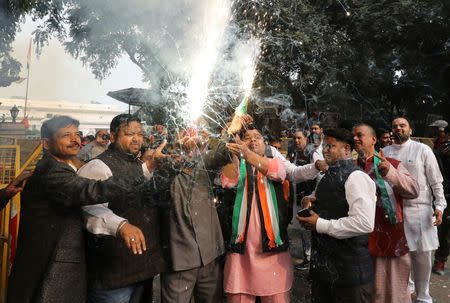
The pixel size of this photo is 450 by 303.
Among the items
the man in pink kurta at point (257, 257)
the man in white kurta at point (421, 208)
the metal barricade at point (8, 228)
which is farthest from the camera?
the man in white kurta at point (421, 208)

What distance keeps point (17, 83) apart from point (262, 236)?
2.17 m

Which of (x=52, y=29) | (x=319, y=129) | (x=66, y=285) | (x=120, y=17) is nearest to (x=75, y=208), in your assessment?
(x=66, y=285)

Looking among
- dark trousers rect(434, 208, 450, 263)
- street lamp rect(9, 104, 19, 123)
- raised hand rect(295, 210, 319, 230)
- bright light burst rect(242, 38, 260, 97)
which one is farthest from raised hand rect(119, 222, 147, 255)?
dark trousers rect(434, 208, 450, 263)

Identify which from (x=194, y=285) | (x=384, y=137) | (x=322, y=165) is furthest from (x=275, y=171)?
(x=384, y=137)

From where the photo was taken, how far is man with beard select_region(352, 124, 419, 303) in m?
2.75

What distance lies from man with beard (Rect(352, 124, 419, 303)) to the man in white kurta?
51 centimetres

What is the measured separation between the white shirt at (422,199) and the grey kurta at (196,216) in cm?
215

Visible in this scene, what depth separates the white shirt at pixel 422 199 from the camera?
320cm

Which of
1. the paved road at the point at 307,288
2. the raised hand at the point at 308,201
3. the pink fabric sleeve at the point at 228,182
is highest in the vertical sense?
the pink fabric sleeve at the point at 228,182

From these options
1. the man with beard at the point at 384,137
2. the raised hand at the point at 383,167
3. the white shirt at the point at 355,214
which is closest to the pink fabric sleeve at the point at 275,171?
the white shirt at the point at 355,214

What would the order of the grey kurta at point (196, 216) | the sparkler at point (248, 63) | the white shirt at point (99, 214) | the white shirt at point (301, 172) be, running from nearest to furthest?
1. the white shirt at point (99, 214)
2. the grey kurta at point (196, 216)
3. the white shirt at point (301, 172)
4. the sparkler at point (248, 63)

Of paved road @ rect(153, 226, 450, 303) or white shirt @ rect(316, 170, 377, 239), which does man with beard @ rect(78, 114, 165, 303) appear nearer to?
white shirt @ rect(316, 170, 377, 239)

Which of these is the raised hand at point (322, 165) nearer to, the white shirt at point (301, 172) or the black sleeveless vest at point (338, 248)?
the white shirt at point (301, 172)

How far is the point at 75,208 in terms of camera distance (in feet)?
6.42
